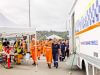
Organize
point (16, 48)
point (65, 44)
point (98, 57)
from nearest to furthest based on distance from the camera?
point (98, 57) < point (16, 48) < point (65, 44)

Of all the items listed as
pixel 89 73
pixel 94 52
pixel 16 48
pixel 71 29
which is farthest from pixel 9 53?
pixel 94 52

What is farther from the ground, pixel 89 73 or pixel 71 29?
pixel 71 29

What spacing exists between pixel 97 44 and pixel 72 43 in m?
8.25

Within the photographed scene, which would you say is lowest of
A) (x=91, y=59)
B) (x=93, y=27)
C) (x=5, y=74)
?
(x=5, y=74)

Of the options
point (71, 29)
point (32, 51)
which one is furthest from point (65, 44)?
point (71, 29)

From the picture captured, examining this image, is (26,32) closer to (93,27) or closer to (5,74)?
(5,74)

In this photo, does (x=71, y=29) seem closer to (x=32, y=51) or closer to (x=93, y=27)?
(x=32, y=51)

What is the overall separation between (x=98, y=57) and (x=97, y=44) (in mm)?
299

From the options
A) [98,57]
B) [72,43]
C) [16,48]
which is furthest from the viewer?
[16,48]

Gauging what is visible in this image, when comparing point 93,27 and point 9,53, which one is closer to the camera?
point 93,27

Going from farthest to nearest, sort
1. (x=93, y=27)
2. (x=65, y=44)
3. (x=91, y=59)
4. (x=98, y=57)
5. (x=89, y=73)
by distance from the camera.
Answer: (x=65, y=44)
(x=89, y=73)
(x=91, y=59)
(x=93, y=27)
(x=98, y=57)

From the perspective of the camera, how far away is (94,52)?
6387mm

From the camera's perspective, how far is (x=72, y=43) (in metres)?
14.2

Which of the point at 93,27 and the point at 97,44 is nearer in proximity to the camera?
the point at 97,44
